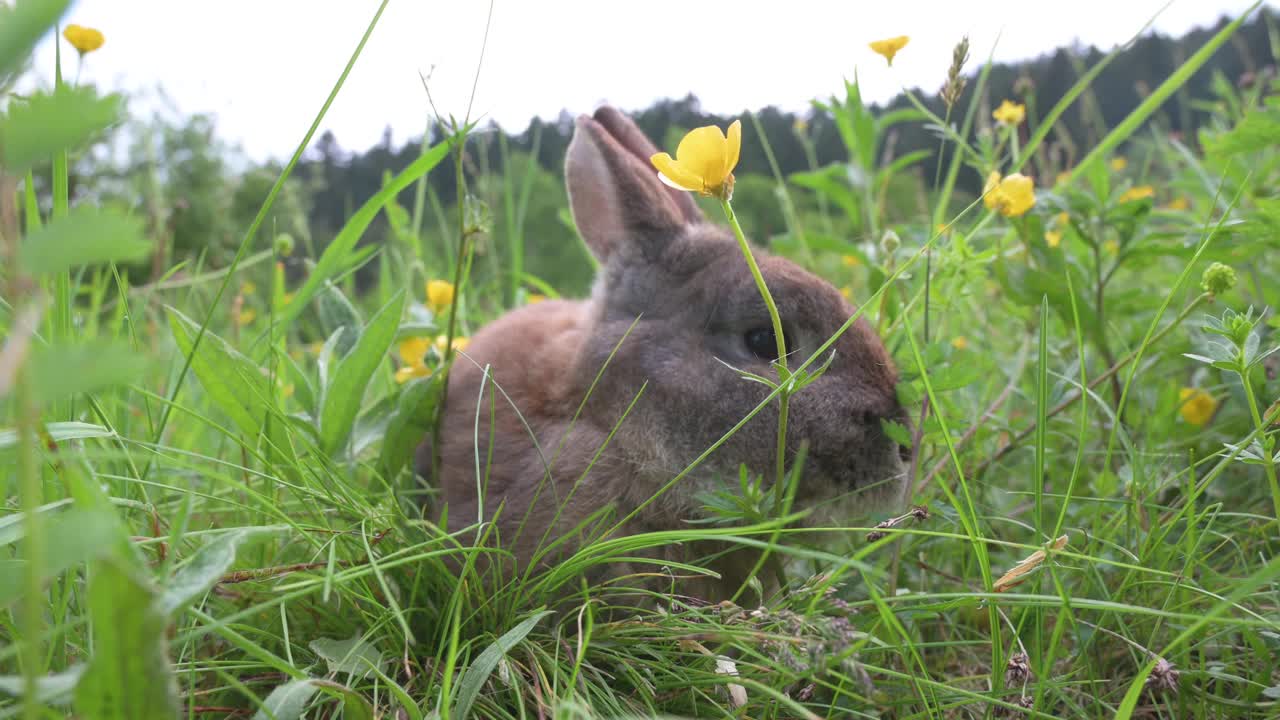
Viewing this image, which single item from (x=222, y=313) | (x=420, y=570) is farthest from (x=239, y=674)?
(x=222, y=313)

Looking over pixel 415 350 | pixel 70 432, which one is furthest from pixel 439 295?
pixel 70 432

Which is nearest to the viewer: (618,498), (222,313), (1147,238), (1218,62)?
(618,498)

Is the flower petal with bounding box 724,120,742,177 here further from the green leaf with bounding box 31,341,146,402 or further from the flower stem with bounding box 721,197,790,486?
the green leaf with bounding box 31,341,146,402

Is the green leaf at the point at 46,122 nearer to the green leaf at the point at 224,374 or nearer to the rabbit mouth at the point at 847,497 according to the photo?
the green leaf at the point at 224,374

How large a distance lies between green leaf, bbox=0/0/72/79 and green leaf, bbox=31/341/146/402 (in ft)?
0.78

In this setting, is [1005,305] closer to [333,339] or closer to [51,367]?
[333,339]

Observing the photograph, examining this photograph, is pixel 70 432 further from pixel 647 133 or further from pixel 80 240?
pixel 647 133

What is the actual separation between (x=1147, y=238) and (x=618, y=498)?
1.73 meters

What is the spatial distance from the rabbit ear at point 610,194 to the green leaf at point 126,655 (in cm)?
181

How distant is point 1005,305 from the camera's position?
2.66 metres

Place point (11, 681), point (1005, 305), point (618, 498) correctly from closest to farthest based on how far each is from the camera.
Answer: point (11, 681)
point (618, 498)
point (1005, 305)

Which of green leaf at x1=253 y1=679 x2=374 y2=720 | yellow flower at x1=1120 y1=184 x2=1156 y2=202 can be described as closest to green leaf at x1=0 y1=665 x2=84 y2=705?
green leaf at x1=253 y1=679 x2=374 y2=720

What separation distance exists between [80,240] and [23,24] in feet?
0.57

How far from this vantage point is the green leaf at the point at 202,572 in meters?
0.88
